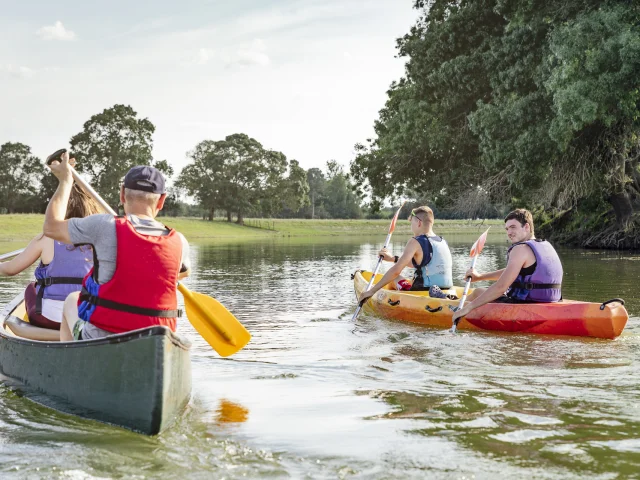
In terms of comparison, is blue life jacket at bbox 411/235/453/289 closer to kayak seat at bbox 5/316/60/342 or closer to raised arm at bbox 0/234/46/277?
kayak seat at bbox 5/316/60/342

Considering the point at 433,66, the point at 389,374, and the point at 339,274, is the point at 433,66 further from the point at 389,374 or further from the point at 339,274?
the point at 389,374

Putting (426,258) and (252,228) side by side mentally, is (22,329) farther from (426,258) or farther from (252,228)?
(252,228)

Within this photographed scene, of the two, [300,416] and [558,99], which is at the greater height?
[558,99]

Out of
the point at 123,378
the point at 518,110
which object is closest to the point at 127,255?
the point at 123,378

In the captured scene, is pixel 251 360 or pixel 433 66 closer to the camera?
pixel 251 360

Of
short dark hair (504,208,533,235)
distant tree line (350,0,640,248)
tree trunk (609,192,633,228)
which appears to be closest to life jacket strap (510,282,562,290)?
short dark hair (504,208,533,235)

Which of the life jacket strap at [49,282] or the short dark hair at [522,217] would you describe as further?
the short dark hair at [522,217]

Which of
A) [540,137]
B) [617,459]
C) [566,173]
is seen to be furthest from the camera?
[566,173]

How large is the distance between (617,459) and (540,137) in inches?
641

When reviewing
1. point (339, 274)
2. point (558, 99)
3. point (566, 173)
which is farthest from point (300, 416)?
point (566, 173)

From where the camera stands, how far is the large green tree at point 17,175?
254ft

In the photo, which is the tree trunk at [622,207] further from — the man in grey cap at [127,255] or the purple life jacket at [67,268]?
the man in grey cap at [127,255]

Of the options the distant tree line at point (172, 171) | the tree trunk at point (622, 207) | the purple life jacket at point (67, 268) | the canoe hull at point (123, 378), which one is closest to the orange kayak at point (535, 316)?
the canoe hull at point (123, 378)

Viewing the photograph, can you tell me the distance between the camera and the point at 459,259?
2484 cm
